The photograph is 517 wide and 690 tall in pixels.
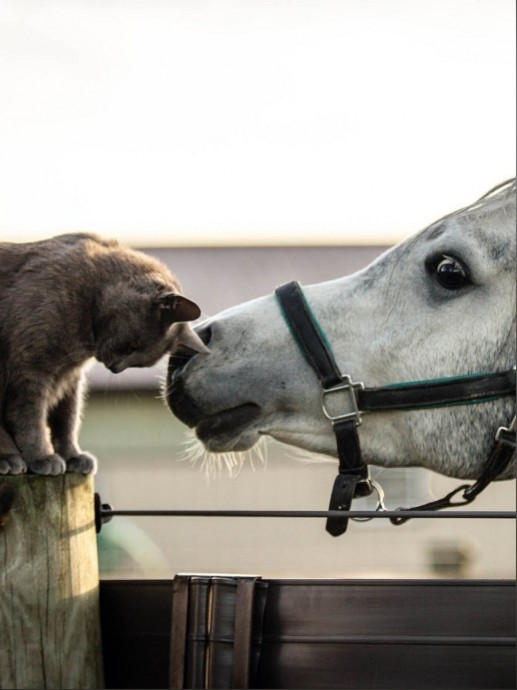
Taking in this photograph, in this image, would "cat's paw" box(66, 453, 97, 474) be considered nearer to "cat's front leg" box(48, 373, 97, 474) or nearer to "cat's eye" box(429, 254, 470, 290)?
"cat's front leg" box(48, 373, 97, 474)

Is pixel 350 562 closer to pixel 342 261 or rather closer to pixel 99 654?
pixel 342 261

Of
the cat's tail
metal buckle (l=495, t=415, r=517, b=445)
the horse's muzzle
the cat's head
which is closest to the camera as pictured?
the cat's tail

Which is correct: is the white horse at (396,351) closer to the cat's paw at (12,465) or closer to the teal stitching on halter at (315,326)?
the teal stitching on halter at (315,326)

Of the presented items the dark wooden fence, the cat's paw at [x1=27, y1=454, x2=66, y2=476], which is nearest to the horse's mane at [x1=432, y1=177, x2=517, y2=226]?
the dark wooden fence

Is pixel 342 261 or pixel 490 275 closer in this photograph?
pixel 490 275

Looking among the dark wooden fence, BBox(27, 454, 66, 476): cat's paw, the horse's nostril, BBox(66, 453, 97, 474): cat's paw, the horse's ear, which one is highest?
the horse's ear

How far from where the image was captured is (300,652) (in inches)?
83.4

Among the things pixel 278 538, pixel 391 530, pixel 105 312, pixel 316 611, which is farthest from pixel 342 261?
pixel 316 611

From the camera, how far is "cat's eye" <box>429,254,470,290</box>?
7.34 ft

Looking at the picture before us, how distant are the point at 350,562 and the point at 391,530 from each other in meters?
0.80

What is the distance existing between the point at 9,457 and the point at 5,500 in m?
0.24

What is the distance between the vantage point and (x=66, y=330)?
97.0 inches

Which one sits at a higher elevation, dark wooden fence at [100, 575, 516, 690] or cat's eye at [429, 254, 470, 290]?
cat's eye at [429, 254, 470, 290]

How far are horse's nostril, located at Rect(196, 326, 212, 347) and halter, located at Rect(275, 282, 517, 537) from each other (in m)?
0.20
